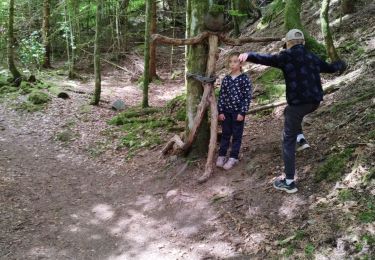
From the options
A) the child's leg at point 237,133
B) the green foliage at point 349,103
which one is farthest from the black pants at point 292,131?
the green foliage at point 349,103

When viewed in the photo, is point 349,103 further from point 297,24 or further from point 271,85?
point 297,24

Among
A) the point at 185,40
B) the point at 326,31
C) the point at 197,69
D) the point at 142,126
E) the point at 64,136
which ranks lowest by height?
the point at 64,136

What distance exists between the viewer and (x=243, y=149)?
734cm

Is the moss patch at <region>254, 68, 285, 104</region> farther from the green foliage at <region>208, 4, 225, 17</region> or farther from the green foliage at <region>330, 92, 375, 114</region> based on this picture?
the green foliage at <region>208, 4, 225, 17</region>

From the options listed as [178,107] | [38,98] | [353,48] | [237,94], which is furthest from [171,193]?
[38,98]

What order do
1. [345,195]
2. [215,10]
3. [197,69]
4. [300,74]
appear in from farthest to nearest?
[197,69]
[215,10]
[300,74]
[345,195]

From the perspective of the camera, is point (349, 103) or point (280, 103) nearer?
point (349, 103)

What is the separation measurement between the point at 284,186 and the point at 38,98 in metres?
11.0

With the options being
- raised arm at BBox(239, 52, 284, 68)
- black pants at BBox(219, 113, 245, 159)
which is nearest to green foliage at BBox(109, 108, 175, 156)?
black pants at BBox(219, 113, 245, 159)

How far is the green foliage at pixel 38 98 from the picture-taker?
548 inches

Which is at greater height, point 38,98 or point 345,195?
point 345,195

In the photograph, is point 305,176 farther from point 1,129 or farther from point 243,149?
point 1,129

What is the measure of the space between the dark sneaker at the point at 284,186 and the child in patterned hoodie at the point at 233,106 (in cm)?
120

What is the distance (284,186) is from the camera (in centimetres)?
560
